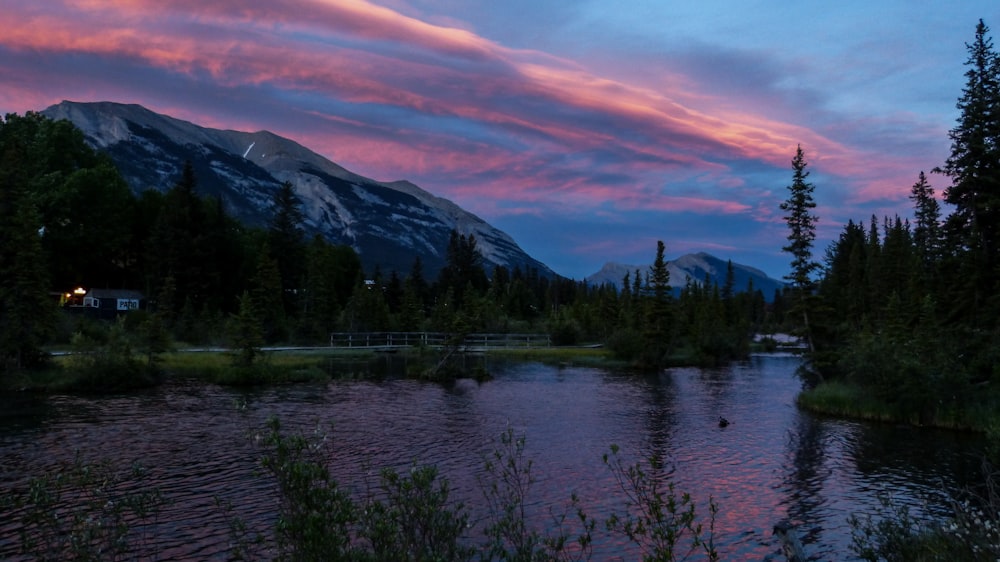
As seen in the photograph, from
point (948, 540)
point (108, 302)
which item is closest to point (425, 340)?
point (108, 302)

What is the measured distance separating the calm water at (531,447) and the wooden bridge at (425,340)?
36.4 metres

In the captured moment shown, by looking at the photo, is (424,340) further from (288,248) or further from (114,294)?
(114,294)

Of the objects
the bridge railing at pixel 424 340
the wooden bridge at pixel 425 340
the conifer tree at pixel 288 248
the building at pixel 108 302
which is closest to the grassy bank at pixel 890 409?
the wooden bridge at pixel 425 340

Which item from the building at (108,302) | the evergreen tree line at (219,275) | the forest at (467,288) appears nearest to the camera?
the forest at (467,288)

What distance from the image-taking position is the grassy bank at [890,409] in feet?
105

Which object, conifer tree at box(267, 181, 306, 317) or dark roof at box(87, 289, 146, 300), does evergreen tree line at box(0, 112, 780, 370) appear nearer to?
conifer tree at box(267, 181, 306, 317)

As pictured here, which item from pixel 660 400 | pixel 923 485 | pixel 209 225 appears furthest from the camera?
pixel 209 225

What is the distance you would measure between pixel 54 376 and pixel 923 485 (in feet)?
154

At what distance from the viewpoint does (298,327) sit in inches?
3324

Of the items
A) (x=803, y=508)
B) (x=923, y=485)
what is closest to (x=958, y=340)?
(x=923, y=485)

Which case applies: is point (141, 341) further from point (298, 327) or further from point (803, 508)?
point (803, 508)

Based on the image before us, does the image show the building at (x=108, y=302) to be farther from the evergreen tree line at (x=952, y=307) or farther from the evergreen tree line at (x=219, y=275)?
the evergreen tree line at (x=952, y=307)

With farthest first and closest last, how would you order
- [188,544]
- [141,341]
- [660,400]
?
[141,341], [660,400], [188,544]

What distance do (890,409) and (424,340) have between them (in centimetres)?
5671
